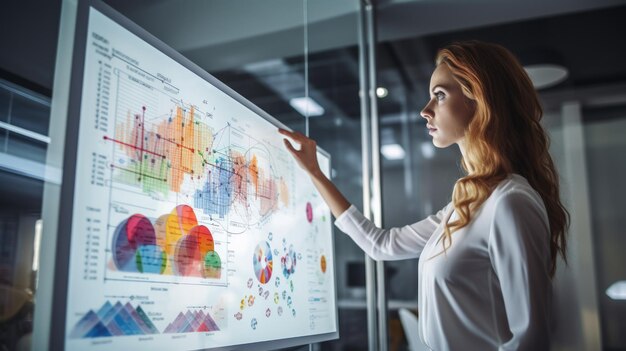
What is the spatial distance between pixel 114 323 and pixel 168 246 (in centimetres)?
19

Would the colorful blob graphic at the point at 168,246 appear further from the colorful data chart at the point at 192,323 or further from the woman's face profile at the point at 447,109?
the woman's face profile at the point at 447,109

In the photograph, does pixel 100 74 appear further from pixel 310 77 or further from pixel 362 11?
pixel 362 11

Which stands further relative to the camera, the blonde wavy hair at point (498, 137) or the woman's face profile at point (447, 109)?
the woman's face profile at point (447, 109)

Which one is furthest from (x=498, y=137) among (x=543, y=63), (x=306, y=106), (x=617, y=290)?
(x=617, y=290)

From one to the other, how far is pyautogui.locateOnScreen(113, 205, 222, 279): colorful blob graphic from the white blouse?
563 millimetres

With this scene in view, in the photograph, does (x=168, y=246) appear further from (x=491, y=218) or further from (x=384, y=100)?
(x=384, y=100)

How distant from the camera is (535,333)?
3.65ft

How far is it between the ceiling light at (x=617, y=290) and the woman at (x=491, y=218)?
341 centimetres

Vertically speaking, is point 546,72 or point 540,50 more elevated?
point 540,50

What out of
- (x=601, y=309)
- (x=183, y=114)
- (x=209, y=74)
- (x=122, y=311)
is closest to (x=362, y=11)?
(x=209, y=74)

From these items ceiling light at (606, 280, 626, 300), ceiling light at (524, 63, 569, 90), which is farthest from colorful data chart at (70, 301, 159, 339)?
ceiling light at (606, 280, 626, 300)

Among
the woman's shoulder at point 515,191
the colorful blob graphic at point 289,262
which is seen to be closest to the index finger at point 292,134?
the colorful blob graphic at point 289,262

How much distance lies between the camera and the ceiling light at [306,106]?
1830 millimetres

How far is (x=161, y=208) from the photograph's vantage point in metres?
1.01
